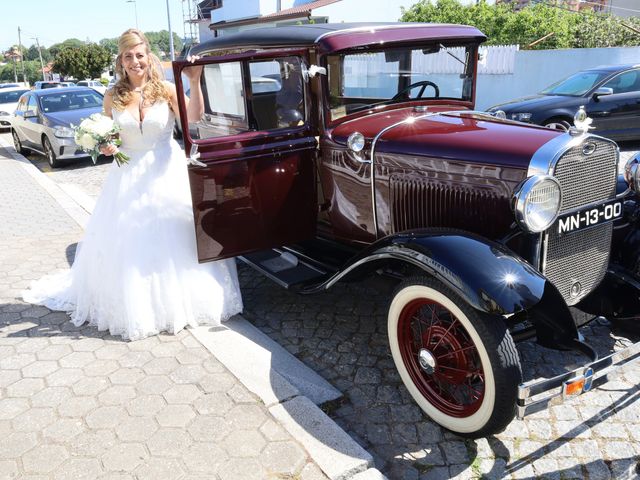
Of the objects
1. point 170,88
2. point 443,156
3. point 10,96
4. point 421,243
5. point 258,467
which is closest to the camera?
point 258,467

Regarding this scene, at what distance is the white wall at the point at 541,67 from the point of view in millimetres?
13203

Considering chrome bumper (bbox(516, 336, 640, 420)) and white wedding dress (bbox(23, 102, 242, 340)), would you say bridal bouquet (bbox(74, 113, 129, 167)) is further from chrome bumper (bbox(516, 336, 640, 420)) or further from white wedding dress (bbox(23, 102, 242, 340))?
chrome bumper (bbox(516, 336, 640, 420))

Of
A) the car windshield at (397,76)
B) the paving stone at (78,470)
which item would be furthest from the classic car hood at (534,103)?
the paving stone at (78,470)

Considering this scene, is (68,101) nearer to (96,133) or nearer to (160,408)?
(96,133)

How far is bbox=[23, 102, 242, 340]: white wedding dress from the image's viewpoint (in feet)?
11.5

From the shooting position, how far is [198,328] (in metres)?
3.58

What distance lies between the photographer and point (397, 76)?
3.64 meters

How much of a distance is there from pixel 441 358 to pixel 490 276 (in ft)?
1.79

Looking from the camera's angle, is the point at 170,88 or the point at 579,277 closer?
the point at 579,277

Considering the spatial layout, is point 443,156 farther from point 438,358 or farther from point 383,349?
point 383,349

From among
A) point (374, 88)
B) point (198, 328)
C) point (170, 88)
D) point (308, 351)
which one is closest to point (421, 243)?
point (308, 351)

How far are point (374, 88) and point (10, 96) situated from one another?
18.8 m

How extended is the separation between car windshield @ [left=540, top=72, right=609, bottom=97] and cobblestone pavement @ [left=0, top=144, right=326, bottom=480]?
8460 mm

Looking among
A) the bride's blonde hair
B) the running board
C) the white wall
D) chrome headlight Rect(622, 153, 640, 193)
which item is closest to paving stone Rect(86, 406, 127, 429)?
the running board
